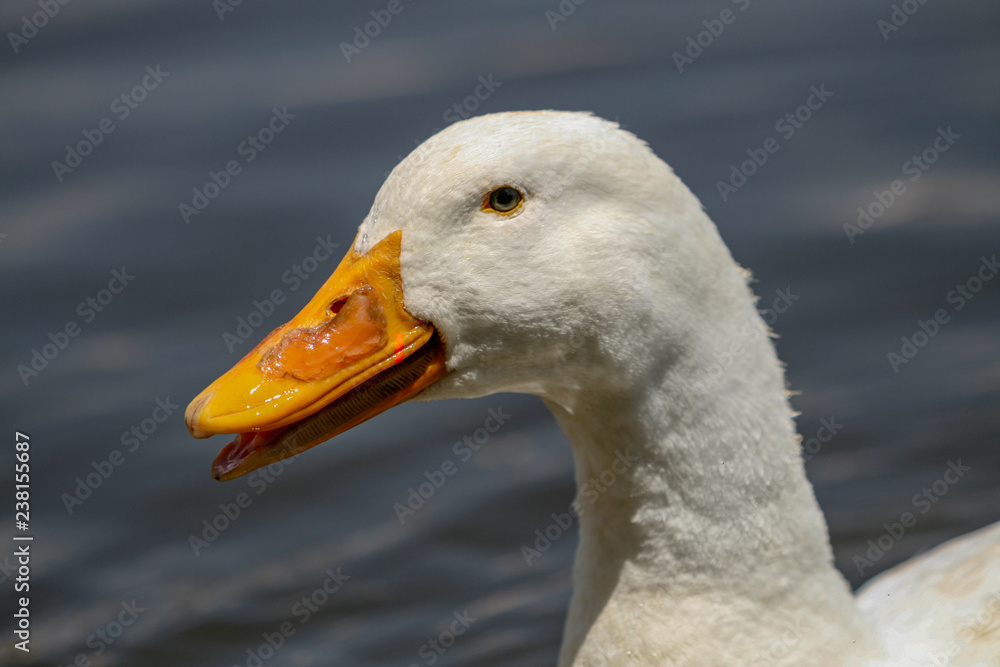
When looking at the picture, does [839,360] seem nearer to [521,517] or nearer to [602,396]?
[521,517]

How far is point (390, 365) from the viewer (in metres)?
3.16

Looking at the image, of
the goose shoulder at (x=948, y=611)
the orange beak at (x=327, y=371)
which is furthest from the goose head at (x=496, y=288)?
the goose shoulder at (x=948, y=611)

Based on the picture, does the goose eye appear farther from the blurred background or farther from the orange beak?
the blurred background

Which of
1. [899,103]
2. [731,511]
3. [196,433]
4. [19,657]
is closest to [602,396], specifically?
[731,511]

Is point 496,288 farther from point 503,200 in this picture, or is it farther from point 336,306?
point 336,306

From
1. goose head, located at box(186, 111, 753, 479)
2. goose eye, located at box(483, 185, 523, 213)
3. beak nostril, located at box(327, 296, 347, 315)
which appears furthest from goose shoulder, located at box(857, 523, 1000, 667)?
beak nostril, located at box(327, 296, 347, 315)

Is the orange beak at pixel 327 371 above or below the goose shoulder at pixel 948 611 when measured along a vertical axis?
above

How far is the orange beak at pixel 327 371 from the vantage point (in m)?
3.12

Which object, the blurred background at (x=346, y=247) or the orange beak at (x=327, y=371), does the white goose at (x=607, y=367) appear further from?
the blurred background at (x=346, y=247)

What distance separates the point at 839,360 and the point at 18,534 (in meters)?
4.76

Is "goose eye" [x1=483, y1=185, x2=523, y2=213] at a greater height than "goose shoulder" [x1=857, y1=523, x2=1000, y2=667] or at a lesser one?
greater

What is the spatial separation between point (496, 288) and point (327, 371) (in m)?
0.52

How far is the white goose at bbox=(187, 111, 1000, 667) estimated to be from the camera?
306 centimetres

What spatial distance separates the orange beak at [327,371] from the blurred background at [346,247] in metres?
2.69
